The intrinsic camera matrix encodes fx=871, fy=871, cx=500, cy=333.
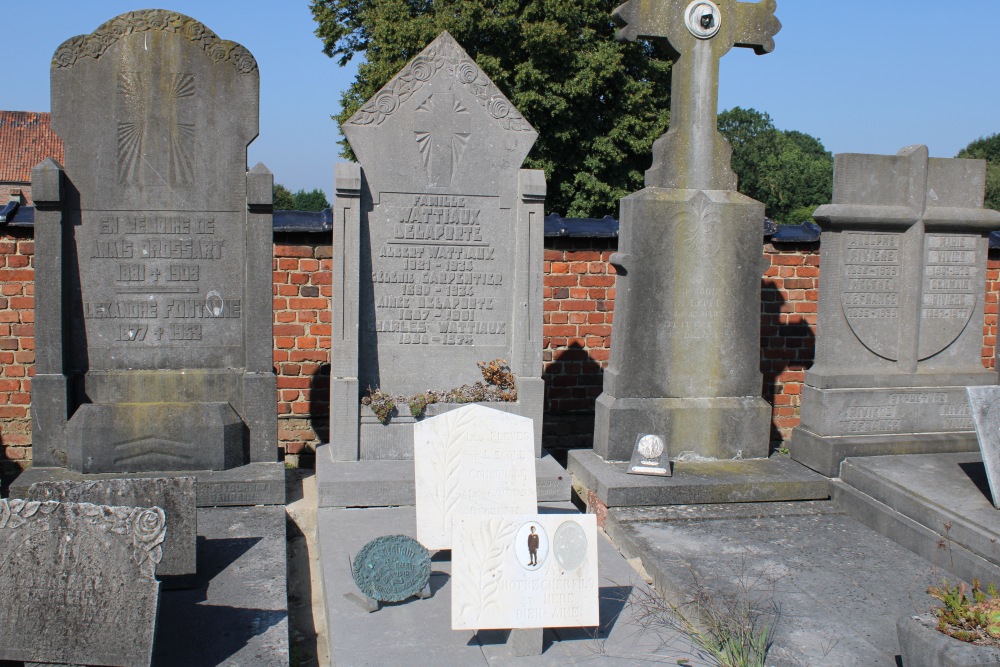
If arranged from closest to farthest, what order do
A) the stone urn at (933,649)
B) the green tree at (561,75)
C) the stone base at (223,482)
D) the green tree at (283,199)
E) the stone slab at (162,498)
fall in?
1. the stone urn at (933,649)
2. the stone slab at (162,498)
3. the stone base at (223,482)
4. the green tree at (561,75)
5. the green tree at (283,199)

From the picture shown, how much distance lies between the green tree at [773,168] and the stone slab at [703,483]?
3572 cm

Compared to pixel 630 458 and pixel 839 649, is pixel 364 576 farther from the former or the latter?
pixel 630 458

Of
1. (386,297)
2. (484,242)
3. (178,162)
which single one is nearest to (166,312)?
(178,162)

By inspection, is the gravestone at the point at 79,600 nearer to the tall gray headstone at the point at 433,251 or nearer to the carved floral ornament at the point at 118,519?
the carved floral ornament at the point at 118,519

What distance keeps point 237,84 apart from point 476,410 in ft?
9.09

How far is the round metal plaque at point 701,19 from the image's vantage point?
5824 millimetres

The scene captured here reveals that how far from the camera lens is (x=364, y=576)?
3.84 m

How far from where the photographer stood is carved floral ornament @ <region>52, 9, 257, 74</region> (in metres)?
5.27

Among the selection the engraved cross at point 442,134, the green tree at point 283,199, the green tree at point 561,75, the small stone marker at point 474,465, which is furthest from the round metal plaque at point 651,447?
the green tree at point 283,199

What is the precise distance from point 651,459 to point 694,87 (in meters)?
2.50

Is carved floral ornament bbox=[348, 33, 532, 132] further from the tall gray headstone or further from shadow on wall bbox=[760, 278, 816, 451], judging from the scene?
shadow on wall bbox=[760, 278, 816, 451]

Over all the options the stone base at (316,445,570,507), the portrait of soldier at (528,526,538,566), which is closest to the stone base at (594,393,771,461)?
the stone base at (316,445,570,507)

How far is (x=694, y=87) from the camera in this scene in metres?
5.86

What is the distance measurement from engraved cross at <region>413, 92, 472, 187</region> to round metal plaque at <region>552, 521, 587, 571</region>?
3079mm
